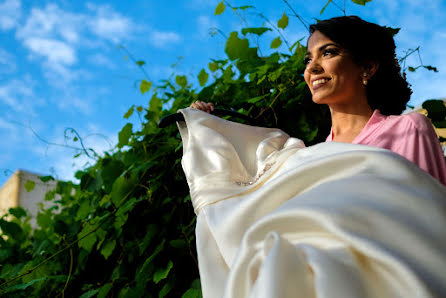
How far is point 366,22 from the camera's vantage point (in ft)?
4.61

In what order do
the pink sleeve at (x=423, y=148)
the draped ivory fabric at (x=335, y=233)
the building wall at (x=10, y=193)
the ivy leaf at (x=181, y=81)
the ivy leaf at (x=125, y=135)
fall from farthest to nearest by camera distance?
the building wall at (x=10, y=193)
the ivy leaf at (x=181, y=81)
the ivy leaf at (x=125, y=135)
the pink sleeve at (x=423, y=148)
the draped ivory fabric at (x=335, y=233)

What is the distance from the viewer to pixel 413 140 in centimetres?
109

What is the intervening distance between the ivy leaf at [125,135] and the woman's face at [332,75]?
94 cm

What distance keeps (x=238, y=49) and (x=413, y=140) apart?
947mm

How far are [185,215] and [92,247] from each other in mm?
549

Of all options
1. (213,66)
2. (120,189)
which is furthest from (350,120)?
(120,189)

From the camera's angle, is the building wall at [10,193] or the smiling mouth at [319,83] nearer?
the smiling mouth at [319,83]

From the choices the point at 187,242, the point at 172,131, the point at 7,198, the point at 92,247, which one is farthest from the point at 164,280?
the point at 7,198

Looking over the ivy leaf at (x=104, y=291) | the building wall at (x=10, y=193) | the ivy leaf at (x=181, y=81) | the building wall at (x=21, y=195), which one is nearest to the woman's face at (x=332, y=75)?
the ivy leaf at (x=181, y=81)

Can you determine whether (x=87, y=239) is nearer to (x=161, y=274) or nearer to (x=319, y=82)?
(x=161, y=274)

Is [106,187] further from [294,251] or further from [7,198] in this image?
[7,198]

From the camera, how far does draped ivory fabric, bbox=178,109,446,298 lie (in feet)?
2.09

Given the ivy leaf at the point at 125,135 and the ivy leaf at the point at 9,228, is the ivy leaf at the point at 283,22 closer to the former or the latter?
the ivy leaf at the point at 125,135

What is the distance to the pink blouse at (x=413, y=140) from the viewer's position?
1.07 metres
